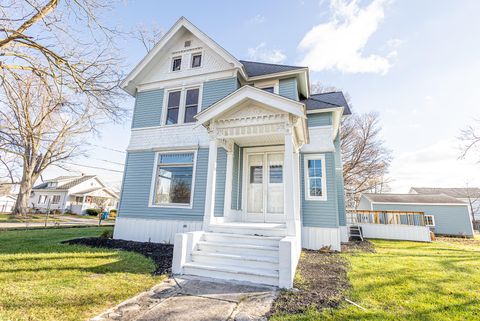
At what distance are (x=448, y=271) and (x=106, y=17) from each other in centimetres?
1041

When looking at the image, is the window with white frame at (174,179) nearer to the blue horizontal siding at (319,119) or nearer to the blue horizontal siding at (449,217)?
the blue horizontal siding at (319,119)

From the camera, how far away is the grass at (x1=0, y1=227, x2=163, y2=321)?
282cm

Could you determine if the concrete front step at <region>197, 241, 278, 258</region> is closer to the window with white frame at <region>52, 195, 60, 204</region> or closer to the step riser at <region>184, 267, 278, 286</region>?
the step riser at <region>184, 267, 278, 286</region>

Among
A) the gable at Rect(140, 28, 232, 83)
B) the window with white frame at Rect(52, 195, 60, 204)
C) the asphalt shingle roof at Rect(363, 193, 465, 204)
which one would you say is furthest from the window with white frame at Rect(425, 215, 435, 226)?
the window with white frame at Rect(52, 195, 60, 204)

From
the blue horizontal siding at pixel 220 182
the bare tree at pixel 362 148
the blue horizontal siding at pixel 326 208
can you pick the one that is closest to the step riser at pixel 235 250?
the blue horizontal siding at pixel 220 182

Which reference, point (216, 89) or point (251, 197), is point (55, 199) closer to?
point (216, 89)

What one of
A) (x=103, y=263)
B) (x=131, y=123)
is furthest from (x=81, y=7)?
(x=103, y=263)

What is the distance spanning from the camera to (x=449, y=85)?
9289 millimetres

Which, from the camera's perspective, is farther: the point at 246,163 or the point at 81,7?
the point at 246,163

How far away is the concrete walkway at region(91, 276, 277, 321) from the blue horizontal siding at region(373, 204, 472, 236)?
1822 centimetres

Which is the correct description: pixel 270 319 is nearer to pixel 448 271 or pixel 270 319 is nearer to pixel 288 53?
pixel 448 271

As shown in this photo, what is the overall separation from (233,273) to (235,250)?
71 centimetres

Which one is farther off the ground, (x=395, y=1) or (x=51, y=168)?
(x=395, y=1)

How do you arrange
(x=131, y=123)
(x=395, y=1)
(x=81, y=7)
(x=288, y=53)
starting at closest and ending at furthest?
(x=81, y=7) < (x=395, y=1) < (x=131, y=123) < (x=288, y=53)
